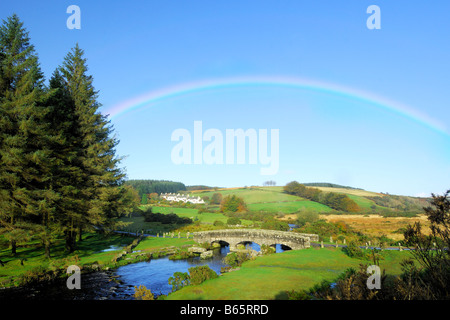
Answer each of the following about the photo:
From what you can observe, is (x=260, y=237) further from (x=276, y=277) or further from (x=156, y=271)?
(x=276, y=277)

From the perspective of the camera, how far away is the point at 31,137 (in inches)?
1270

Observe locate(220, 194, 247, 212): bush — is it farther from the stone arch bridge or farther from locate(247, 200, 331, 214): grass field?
the stone arch bridge

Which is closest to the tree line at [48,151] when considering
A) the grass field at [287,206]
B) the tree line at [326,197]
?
the grass field at [287,206]

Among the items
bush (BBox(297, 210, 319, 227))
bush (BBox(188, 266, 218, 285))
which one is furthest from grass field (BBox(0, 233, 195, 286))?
bush (BBox(297, 210, 319, 227))

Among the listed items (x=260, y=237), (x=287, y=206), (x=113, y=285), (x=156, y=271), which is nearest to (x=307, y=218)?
(x=260, y=237)

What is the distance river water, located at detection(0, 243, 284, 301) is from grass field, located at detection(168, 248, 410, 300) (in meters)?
7.46

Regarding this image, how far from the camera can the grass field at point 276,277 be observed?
1998cm

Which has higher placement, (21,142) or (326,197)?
(21,142)

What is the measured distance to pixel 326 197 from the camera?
13462 cm

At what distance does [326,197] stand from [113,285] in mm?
124549
